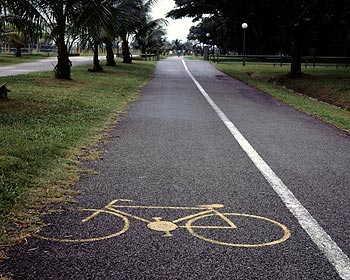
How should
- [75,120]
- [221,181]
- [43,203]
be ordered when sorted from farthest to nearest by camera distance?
[75,120]
[221,181]
[43,203]

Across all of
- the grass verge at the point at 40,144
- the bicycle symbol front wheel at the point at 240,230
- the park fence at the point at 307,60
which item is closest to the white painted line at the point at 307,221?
the bicycle symbol front wheel at the point at 240,230

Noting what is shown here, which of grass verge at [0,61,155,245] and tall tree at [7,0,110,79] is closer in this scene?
grass verge at [0,61,155,245]

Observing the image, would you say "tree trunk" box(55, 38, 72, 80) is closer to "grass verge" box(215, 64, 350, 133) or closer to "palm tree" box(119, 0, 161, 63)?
"palm tree" box(119, 0, 161, 63)

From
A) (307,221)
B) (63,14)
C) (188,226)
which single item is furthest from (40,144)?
(63,14)

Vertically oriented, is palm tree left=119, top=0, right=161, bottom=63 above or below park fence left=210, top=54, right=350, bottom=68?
above

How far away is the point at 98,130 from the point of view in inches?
348

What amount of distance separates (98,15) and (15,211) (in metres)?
13.5

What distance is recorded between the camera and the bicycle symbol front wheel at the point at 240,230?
366cm

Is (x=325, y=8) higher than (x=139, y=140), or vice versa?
(x=325, y=8)

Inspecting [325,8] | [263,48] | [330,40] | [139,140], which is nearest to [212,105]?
[139,140]

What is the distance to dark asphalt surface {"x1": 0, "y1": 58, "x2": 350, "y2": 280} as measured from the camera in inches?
125

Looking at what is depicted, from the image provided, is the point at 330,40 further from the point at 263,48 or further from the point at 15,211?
the point at 15,211

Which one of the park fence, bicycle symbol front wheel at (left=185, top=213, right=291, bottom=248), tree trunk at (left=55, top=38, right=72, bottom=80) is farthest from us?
the park fence

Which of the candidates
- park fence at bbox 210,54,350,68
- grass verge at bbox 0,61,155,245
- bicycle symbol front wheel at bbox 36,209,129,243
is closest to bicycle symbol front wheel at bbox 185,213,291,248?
bicycle symbol front wheel at bbox 36,209,129,243
